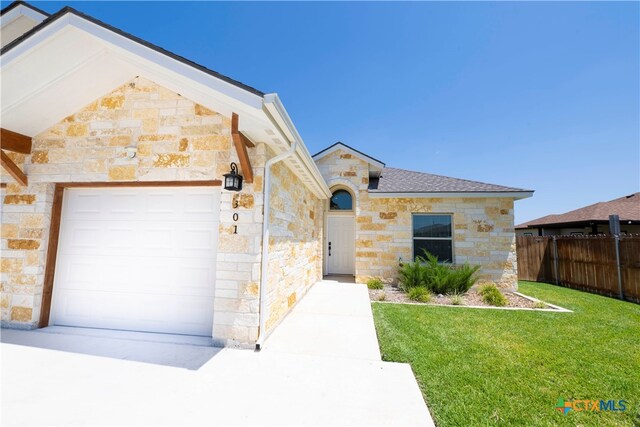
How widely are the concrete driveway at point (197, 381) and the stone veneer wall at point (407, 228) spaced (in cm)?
495

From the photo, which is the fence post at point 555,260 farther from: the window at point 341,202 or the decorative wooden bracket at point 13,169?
the decorative wooden bracket at point 13,169

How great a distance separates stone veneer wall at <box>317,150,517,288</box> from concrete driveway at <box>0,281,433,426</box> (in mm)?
4953

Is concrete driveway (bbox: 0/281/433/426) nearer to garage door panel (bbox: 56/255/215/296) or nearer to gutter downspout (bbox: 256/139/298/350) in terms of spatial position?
gutter downspout (bbox: 256/139/298/350)

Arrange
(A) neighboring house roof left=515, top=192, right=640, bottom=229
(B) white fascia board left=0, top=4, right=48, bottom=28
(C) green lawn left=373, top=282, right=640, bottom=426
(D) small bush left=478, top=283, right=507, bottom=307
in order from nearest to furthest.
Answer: (C) green lawn left=373, top=282, right=640, bottom=426 < (B) white fascia board left=0, top=4, right=48, bottom=28 < (D) small bush left=478, top=283, right=507, bottom=307 < (A) neighboring house roof left=515, top=192, right=640, bottom=229

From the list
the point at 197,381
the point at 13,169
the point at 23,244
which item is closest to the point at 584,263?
the point at 197,381

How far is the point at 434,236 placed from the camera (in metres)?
8.73

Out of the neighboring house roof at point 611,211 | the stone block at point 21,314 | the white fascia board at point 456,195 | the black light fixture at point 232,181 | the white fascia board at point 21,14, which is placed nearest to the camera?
the black light fixture at point 232,181

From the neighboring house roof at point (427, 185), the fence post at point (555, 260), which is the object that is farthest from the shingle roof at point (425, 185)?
the fence post at point (555, 260)

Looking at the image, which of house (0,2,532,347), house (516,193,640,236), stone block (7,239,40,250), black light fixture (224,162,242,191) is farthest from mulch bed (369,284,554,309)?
house (516,193,640,236)

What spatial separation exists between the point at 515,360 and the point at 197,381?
4117mm

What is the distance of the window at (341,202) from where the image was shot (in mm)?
9930

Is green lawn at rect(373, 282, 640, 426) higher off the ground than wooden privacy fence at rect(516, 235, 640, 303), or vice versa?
wooden privacy fence at rect(516, 235, 640, 303)

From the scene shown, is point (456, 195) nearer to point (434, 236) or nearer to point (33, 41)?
point (434, 236)

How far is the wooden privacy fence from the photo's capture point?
709 centimetres
